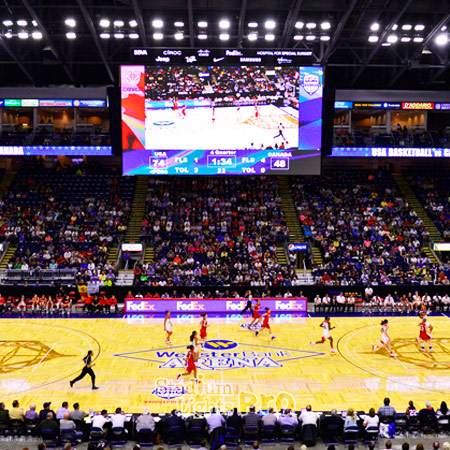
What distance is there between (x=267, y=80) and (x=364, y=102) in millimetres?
12122

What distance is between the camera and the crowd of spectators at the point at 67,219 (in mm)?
33219

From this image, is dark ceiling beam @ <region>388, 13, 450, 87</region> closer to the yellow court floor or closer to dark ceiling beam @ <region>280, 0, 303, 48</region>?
dark ceiling beam @ <region>280, 0, 303, 48</region>

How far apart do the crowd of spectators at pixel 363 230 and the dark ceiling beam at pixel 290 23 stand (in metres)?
12.1

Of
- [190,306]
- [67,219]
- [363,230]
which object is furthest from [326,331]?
[67,219]

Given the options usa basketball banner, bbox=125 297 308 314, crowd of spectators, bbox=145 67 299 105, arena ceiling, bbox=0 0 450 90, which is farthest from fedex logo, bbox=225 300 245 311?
arena ceiling, bbox=0 0 450 90

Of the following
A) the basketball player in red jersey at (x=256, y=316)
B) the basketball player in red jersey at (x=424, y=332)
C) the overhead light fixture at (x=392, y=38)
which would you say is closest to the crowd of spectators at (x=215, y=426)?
the basketball player in red jersey at (x=424, y=332)

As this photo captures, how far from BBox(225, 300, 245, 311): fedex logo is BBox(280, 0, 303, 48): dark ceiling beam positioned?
667 inches

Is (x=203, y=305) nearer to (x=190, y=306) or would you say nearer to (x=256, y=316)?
(x=190, y=306)

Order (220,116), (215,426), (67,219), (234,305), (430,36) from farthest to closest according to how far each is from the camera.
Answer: (67,219) → (430,36) → (220,116) → (234,305) → (215,426)

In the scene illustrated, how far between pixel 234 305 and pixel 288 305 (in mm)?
3019

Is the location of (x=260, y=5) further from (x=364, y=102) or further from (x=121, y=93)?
(x=364, y=102)

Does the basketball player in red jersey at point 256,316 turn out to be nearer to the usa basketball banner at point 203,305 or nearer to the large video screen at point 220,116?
the usa basketball banner at point 203,305

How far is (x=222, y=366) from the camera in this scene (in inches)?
790

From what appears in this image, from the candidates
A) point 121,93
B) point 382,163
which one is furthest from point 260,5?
point 382,163
